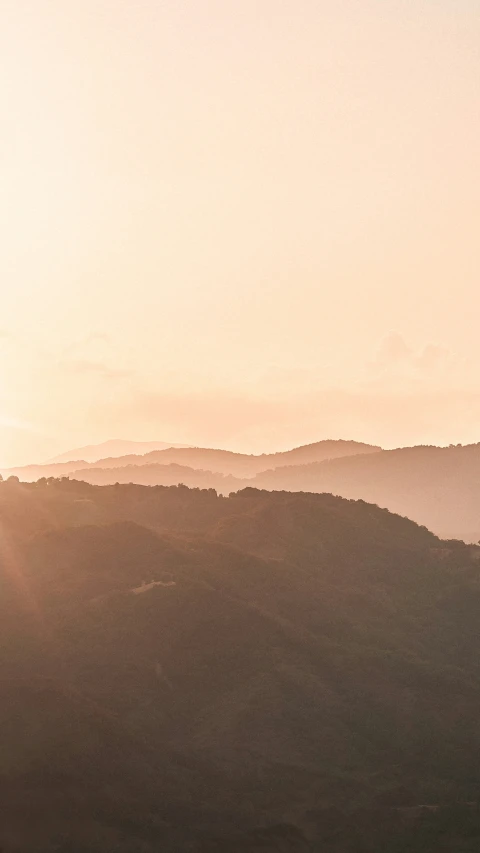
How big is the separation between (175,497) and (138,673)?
198 ft

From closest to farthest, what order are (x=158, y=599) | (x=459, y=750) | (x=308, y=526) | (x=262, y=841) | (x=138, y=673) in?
(x=262, y=841) < (x=459, y=750) < (x=138, y=673) < (x=158, y=599) < (x=308, y=526)

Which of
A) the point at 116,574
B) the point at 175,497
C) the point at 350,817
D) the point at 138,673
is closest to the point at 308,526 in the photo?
the point at 175,497

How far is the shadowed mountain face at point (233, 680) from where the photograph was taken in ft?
188

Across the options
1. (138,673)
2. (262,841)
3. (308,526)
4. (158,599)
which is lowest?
(262,841)

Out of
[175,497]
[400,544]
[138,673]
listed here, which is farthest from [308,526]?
[138,673]

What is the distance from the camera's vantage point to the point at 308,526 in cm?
12169

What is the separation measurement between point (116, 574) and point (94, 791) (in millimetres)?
40454

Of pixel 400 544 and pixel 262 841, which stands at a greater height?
pixel 400 544

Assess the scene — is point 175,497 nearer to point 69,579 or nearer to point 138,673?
point 69,579

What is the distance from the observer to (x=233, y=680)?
262ft

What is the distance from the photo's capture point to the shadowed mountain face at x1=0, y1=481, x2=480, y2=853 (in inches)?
2254

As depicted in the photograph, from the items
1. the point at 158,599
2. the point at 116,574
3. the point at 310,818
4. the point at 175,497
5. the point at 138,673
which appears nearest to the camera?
the point at 310,818

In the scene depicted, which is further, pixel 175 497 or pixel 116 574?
pixel 175 497

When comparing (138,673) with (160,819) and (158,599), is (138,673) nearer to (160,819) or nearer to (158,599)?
(158,599)
